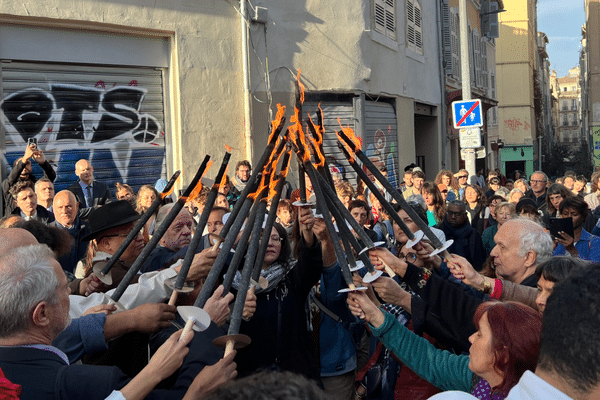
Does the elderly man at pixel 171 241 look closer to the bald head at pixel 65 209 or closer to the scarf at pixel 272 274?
the scarf at pixel 272 274

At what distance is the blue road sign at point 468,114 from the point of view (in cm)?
1174

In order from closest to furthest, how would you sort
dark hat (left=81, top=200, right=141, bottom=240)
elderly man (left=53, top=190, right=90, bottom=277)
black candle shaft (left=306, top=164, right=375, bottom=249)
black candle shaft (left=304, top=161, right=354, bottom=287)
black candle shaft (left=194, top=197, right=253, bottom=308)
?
black candle shaft (left=194, top=197, right=253, bottom=308)
black candle shaft (left=304, top=161, right=354, bottom=287)
black candle shaft (left=306, top=164, right=375, bottom=249)
dark hat (left=81, top=200, right=141, bottom=240)
elderly man (left=53, top=190, right=90, bottom=277)

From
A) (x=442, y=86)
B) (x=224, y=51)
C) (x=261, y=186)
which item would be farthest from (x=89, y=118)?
(x=442, y=86)

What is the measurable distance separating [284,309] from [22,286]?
1762 mm

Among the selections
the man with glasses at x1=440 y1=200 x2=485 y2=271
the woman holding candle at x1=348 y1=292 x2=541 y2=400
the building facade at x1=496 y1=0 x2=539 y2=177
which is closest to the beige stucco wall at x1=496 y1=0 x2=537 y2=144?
the building facade at x1=496 y1=0 x2=539 y2=177

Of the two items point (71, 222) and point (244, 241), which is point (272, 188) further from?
point (71, 222)

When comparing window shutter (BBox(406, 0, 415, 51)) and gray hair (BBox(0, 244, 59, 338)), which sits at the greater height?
window shutter (BBox(406, 0, 415, 51))

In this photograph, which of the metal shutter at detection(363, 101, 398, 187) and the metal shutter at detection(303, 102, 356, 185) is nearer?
the metal shutter at detection(303, 102, 356, 185)

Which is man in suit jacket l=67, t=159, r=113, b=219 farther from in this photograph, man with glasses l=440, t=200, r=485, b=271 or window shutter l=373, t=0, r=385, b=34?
window shutter l=373, t=0, r=385, b=34

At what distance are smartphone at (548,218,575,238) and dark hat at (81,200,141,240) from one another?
3.78 m

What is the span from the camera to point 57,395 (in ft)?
7.32

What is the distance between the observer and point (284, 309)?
3.81 m

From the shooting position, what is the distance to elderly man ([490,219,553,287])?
13.4ft

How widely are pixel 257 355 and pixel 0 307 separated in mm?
1696
